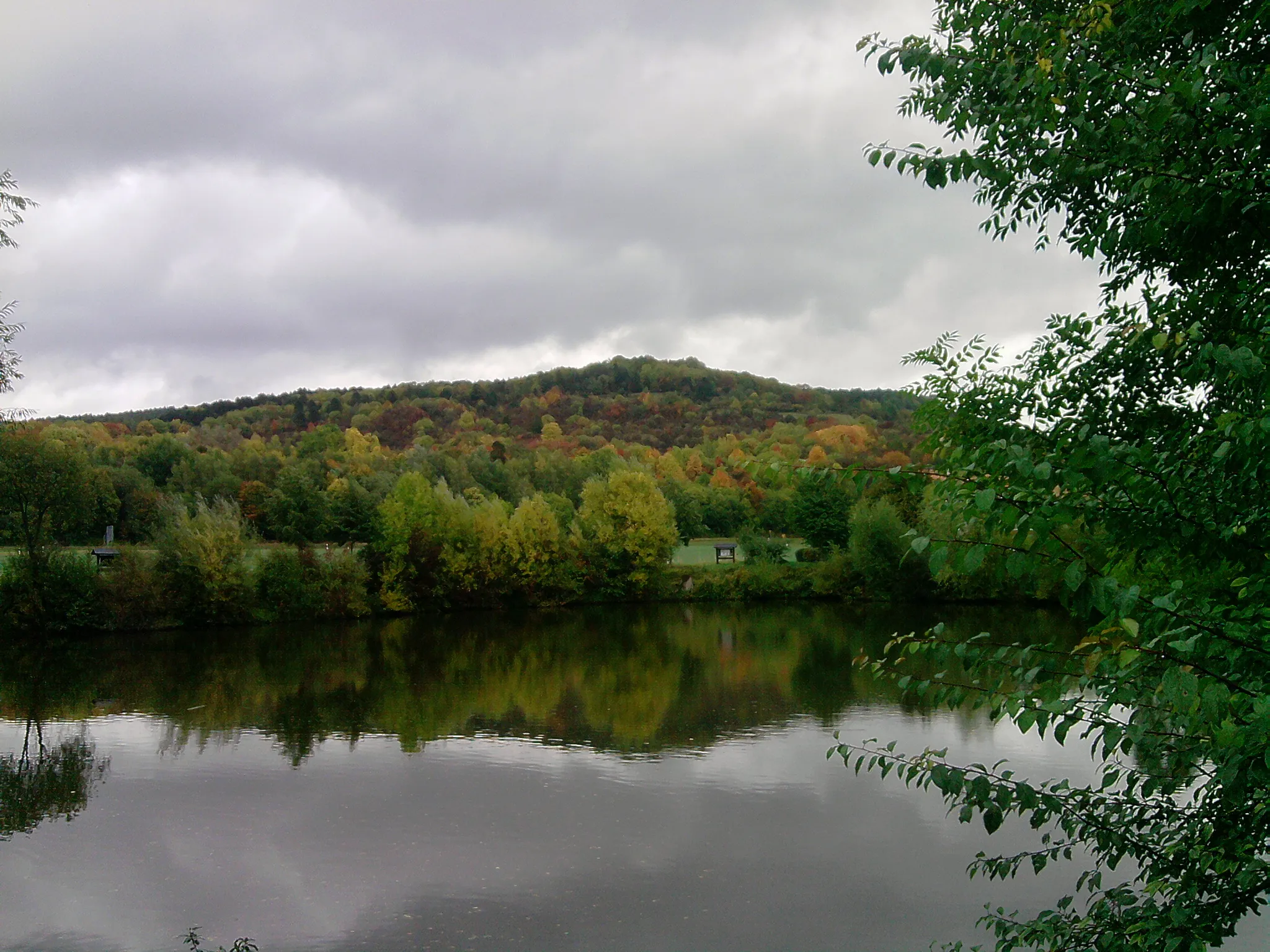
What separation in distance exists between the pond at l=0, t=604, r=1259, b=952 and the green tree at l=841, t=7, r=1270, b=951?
742 centimetres

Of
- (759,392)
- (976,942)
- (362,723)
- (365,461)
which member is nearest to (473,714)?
(362,723)

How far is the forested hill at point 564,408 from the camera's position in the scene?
84.8 metres

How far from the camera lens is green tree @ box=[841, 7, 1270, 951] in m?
2.69

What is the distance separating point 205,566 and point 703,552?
31640 millimetres

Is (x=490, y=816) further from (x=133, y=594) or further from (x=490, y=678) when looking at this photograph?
(x=133, y=594)

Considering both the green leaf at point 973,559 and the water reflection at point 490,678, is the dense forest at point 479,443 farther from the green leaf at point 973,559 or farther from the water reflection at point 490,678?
the water reflection at point 490,678

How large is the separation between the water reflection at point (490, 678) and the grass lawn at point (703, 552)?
12279 mm

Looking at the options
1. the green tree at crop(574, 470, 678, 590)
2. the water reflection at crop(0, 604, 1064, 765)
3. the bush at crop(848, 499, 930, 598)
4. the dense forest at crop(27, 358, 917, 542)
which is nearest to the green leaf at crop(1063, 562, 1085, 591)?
the dense forest at crop(27, 358, 917, 542)

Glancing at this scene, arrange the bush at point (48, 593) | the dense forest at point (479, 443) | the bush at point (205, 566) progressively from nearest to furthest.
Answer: the bush at point (48, 593) < the bush at point (205, 566) < the dense forest at point (479, 443)

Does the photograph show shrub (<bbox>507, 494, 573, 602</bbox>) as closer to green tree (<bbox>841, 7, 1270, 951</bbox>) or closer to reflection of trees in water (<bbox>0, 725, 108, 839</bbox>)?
reflection of trees in water (<bbox>0, 725, 108, 839</bbox>)

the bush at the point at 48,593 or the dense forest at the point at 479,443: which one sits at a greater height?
the dense forest at the point at 479,443

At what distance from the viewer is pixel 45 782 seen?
17312 mm

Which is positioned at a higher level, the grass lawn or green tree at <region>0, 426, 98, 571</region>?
green tree at <region>0, 426, 98, 571</region>

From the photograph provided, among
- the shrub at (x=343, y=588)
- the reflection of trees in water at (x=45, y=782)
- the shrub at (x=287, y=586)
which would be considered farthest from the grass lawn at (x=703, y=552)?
the reflection of trees in water at (x=45, y=782)
